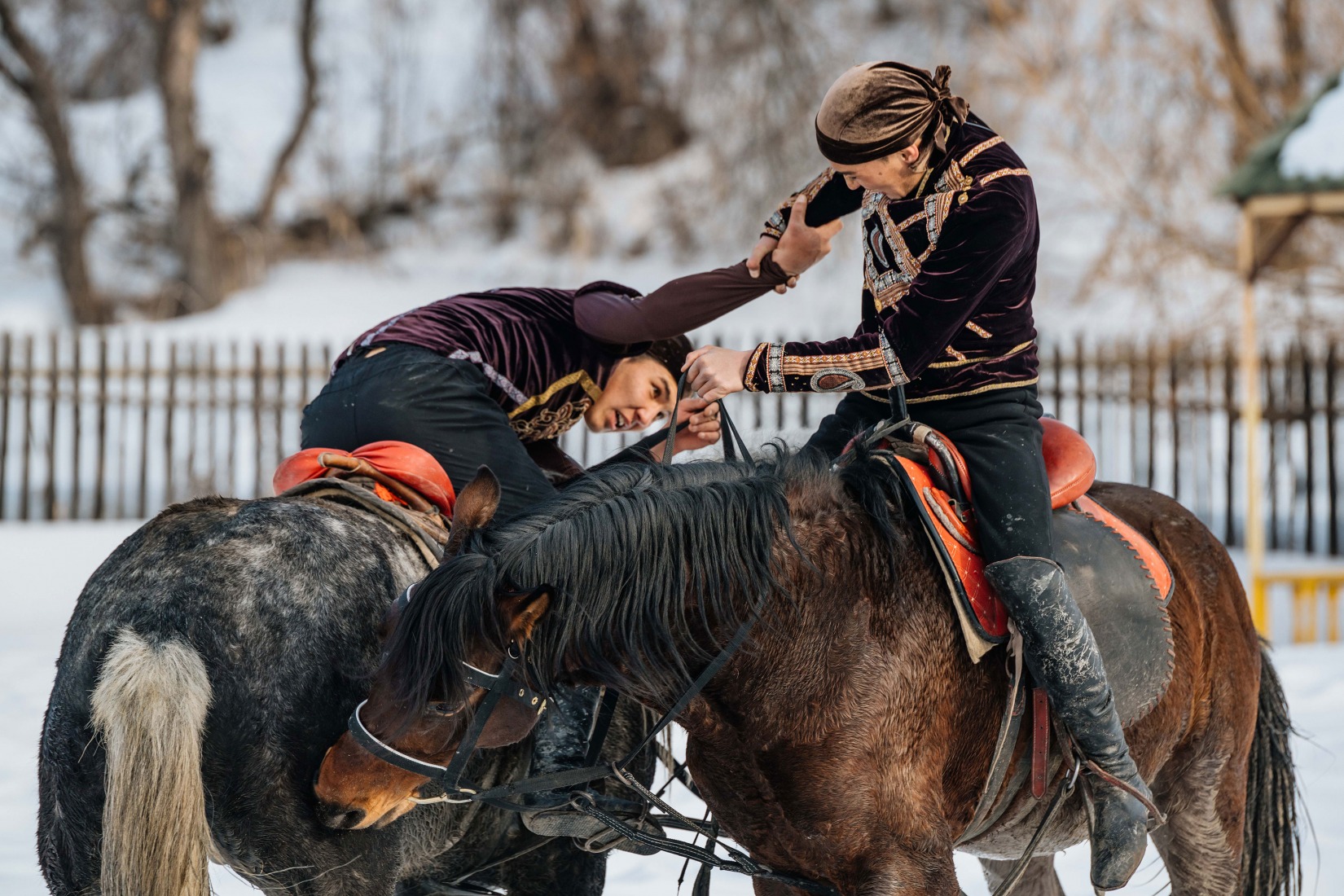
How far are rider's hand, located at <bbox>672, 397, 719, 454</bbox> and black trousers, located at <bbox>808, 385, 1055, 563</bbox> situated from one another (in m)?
0.43

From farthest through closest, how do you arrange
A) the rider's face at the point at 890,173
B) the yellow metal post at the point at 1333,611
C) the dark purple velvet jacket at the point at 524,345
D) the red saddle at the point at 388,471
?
1. the yellow metal post at the point at 1333,611
2. the dark purple velvet jacket at the point at 524,345
3. the red saddle at the point at 388,471
4. the rider's face at the point at 890,173

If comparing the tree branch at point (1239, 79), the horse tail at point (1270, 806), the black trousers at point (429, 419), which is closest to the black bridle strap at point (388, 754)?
the black trousers at point (429, 419)

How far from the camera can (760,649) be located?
2.29 meters

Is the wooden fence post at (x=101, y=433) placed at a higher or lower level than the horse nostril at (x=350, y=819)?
higher

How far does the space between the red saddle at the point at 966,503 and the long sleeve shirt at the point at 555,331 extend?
2.48 feet

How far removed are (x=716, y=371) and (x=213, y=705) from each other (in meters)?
1.17

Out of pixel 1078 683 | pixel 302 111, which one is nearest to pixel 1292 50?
pixel 302 111

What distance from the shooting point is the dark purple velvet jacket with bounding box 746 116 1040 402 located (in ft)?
8.09

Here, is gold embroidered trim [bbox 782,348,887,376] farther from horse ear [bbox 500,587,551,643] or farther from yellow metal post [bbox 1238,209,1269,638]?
yellow metal post [bbox 1238,209,1269,638]

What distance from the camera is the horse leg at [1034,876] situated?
3.71 m

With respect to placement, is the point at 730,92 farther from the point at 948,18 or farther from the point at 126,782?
the point at 126,782

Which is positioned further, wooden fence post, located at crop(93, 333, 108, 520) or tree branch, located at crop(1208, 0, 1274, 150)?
tree branch, located at crop(1208, 0, 1274, 150)

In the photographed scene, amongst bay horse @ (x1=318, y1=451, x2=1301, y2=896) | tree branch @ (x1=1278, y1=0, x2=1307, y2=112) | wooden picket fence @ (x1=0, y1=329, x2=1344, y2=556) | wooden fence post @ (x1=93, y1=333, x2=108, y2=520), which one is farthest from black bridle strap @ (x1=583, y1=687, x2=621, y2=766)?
tree branch @ (x1=1278, y1=0, x2=1307, y2=112)

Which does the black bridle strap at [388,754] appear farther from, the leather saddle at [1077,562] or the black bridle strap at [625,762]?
the leather saddle at [1077,562]
